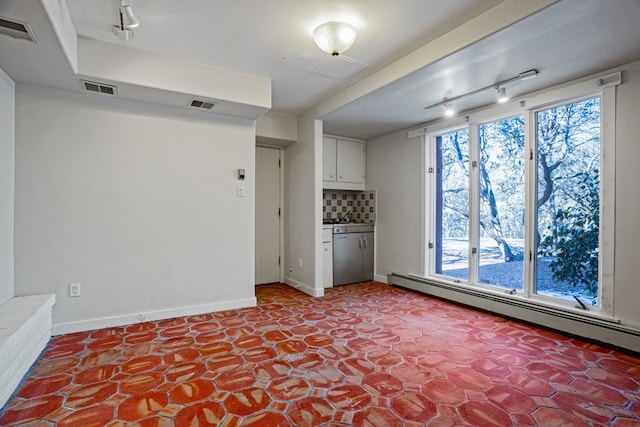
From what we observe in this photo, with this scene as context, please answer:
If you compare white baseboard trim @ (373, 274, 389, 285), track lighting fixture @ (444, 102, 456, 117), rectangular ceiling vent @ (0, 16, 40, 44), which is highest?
track lighting fixture @ (444, 102, 456, 117)

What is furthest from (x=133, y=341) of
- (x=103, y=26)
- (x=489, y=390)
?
(x=489, y=390)

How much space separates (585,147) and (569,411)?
237 centimetres

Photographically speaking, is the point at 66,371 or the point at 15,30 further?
the point at 66,371

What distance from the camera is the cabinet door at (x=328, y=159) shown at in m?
5.02

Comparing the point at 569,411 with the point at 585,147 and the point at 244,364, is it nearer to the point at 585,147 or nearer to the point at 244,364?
the point at 244,364

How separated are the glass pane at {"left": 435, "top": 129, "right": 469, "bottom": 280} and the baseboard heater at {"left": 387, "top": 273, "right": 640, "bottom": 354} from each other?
0.33 m

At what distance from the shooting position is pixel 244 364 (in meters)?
2.35

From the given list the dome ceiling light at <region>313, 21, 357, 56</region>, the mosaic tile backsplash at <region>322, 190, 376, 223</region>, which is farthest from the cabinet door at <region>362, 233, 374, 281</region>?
the dome ceiling light at <region>313, 21, 357, 56</region>

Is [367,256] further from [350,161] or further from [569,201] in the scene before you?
[569,201]

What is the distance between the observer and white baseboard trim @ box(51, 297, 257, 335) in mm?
2921

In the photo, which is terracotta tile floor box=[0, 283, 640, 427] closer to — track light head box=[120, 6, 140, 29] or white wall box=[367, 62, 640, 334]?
white wall box=[367, 62, 640, 334]

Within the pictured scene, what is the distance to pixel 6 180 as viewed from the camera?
261 centimetres

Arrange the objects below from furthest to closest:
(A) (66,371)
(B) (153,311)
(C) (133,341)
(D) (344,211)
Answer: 1. (D) (344,211)
2. (B) (153,311)
3. (C) (133,341)
4. (A) (66,371)

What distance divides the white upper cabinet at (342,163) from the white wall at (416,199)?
0.17m
